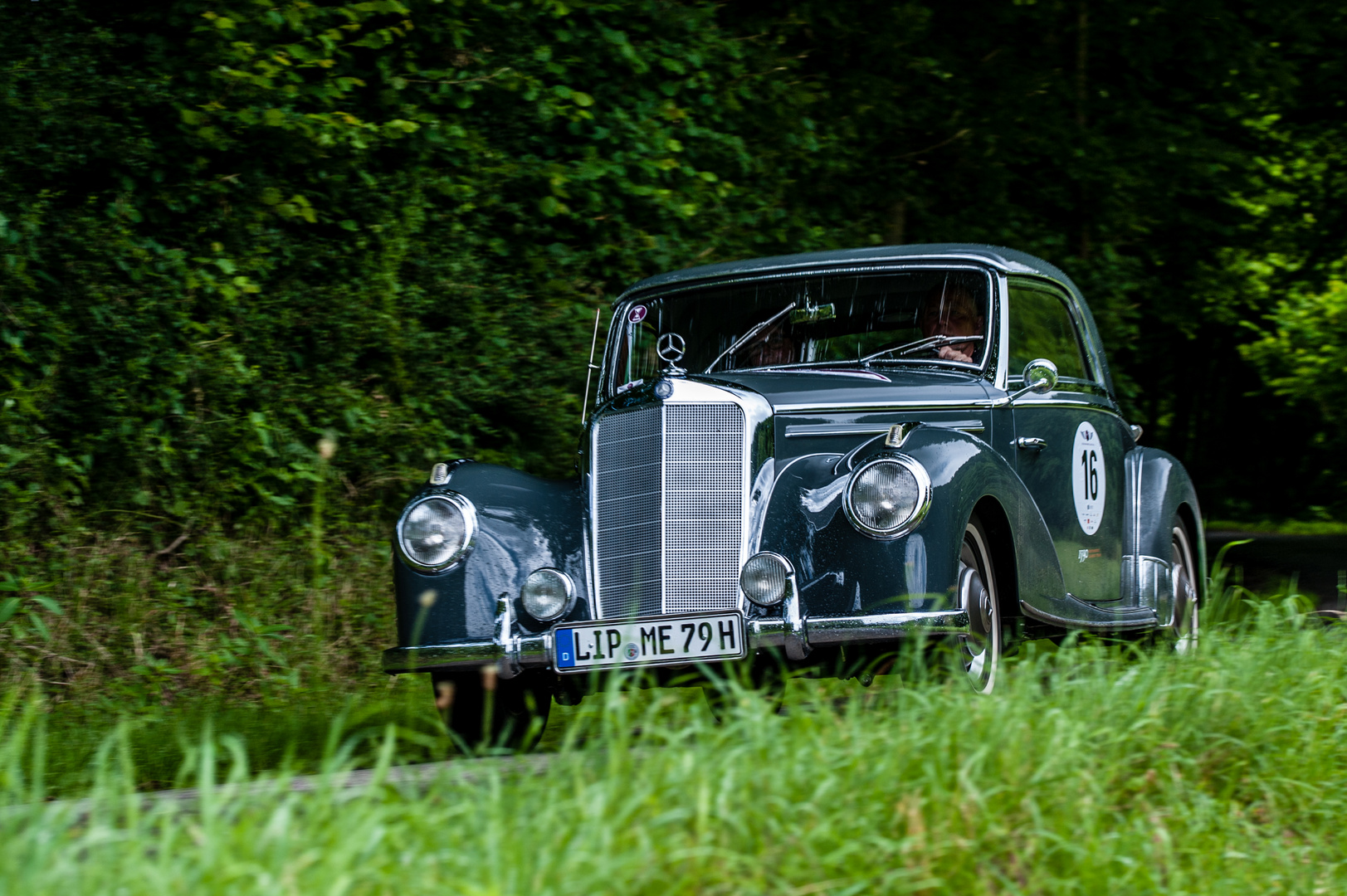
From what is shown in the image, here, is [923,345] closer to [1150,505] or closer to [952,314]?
[952,314]

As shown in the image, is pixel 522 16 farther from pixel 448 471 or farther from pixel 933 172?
pixel 448 471

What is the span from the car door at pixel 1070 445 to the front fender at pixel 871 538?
2.57 feet

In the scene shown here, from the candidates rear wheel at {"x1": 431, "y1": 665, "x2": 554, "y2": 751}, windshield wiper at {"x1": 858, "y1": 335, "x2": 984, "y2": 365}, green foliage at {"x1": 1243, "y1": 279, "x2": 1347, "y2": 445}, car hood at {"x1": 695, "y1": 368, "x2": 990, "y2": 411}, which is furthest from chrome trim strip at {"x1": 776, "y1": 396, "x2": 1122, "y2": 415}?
green foliage at {"x1": 1243, "y1": 279, "x2": 1347, "y2": 445}

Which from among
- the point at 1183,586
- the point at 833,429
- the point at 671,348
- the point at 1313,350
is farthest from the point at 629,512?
the point at 1313,350

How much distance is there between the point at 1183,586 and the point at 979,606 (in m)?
2.64

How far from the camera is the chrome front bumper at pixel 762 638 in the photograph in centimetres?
436

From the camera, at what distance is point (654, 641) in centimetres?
444

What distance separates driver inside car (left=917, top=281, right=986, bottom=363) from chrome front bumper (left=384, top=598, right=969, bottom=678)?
5.31 feet

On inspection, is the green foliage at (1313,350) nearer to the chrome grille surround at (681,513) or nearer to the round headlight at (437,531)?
the chrome grille surround at (681,513)

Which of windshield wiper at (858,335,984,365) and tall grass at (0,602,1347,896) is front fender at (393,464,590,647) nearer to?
tall grass at (0,602,1347,896)

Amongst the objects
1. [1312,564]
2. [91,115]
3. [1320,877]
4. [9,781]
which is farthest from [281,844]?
[1312,564]

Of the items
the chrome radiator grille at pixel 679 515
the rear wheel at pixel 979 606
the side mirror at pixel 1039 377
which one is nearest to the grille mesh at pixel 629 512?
the chrome radiator grille at pixel 679 515

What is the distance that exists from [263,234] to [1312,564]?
791 centimetres

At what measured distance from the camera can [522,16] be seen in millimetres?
9391
